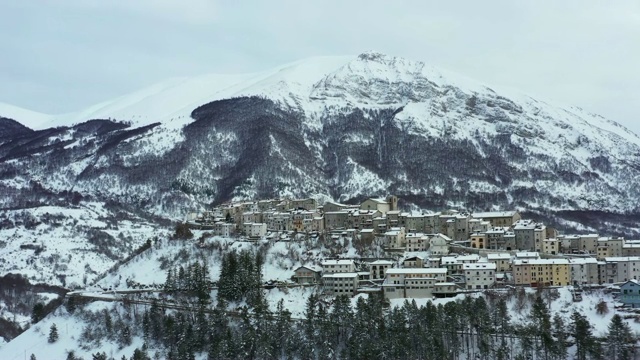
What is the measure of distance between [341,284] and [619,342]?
32985mm

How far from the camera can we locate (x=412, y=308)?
77.8 metres

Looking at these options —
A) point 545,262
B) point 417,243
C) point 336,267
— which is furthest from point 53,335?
point 545,262

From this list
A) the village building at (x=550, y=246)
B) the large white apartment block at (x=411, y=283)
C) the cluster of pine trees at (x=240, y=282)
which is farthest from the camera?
the village building at (x=550, y=246)

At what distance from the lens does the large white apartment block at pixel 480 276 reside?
284ft

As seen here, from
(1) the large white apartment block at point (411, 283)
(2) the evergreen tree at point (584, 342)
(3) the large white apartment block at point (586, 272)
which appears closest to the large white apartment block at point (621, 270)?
(3) the large white apartment block at point (586, 272)

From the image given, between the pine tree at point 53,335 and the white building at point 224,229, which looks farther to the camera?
the white building at point 224,229

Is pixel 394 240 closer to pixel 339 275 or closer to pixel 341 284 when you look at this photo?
pixel 339 275

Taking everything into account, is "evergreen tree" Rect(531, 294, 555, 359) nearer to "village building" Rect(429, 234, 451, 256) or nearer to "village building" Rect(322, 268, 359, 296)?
"village building" Rect(429, 234, 451, 256)

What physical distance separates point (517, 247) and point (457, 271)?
15798mm

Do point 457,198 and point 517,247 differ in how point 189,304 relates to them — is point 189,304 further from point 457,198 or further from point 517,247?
point 457,198

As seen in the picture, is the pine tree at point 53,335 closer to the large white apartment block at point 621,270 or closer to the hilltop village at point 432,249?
the hilltop village at point 432,249

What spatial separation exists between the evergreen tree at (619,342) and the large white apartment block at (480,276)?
58.0 ft

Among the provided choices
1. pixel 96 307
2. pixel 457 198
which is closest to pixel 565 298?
pixel 96 307

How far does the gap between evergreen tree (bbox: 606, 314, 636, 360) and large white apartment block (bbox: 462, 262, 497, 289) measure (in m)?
17.7
